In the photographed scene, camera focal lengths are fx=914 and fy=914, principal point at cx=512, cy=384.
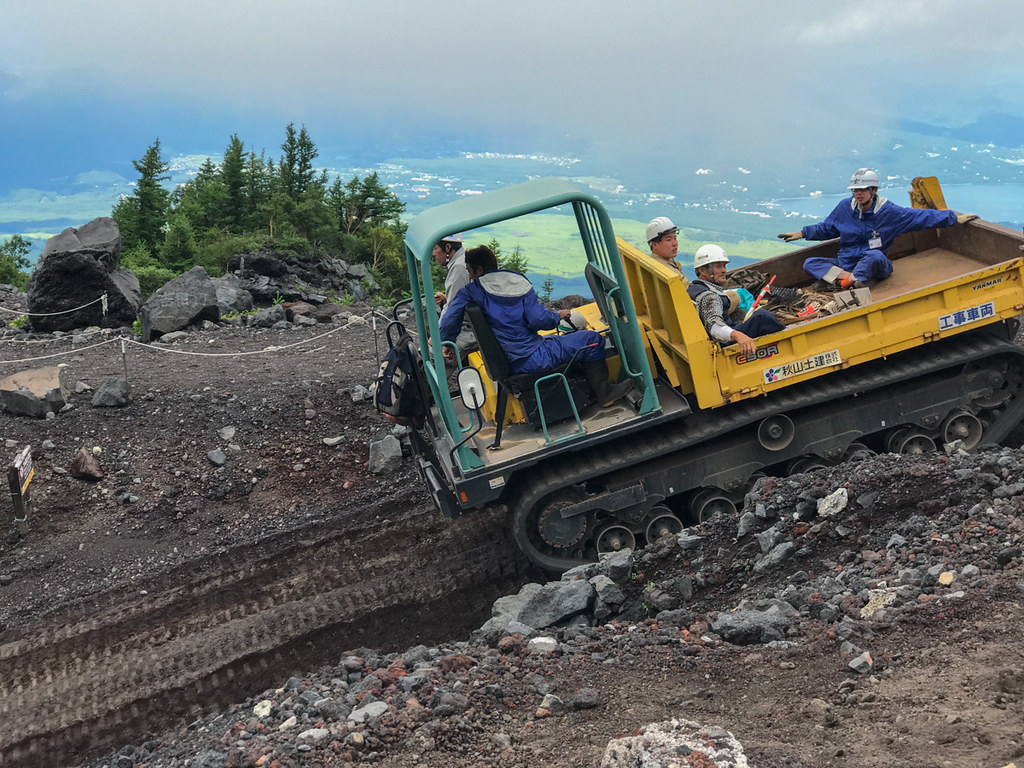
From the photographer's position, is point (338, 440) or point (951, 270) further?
point (338, 440)

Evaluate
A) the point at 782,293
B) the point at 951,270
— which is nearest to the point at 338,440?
the point at 782,293

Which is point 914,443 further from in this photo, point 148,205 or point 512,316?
point 148,205

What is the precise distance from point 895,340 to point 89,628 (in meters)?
6.90

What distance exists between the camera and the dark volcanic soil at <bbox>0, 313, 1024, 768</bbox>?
4273mm

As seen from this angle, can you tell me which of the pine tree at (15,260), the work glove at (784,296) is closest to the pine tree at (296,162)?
the pine tree at (15,260)

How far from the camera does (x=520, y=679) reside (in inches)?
198

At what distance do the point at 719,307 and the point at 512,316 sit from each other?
1.63 m

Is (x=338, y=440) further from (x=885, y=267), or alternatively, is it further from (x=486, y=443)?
(x=885, y=267)

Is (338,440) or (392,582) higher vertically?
(338,440)

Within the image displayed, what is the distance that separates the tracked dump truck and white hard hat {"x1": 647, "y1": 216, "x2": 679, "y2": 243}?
0.75ft

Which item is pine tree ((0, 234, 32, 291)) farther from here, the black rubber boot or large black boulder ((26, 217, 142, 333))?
the black rubber boot

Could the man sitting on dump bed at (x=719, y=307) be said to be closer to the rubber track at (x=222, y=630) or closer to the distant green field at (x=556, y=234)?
the distant green field at (x=556, y=234)

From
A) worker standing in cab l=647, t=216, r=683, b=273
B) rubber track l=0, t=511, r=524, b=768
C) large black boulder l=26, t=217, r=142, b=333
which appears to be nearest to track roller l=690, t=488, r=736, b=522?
rubber track l=0, t=511, r=524, b=768

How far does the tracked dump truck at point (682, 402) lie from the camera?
22.6ft
